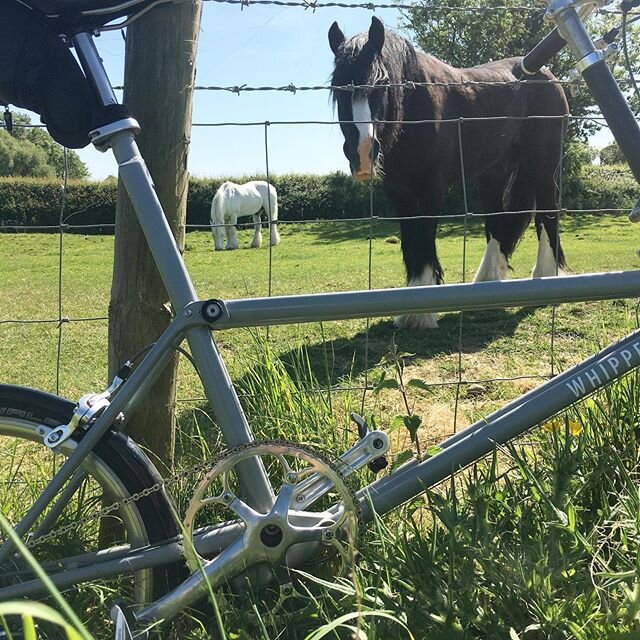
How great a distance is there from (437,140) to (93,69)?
3.33 metres

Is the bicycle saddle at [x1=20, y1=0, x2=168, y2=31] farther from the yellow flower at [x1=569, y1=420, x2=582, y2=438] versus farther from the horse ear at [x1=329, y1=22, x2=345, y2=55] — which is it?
the horse ear at [x1=329, y1=22, x2=345, y2=55]

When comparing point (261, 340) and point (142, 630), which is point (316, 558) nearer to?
point (142, 630)

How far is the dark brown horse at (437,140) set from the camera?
3705mm

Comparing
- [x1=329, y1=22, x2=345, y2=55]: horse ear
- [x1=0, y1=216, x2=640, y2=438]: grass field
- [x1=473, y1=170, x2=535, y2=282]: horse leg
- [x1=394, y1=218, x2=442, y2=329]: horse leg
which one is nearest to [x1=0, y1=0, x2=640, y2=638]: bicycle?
[x1=0, y1=216, x2=640, y2=438]: grass field

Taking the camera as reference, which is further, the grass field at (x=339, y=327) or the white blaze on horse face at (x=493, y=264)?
the white blaze on horse face at (x=493, y=264)

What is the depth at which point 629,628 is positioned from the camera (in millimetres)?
1193

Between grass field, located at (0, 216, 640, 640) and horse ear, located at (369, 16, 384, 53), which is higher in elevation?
horse ear, located at (369, 16, 384, 53)

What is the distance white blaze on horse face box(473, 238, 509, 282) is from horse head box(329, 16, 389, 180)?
2240mm

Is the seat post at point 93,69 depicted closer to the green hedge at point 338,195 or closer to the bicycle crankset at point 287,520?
the bicycle crankset at point 287,520

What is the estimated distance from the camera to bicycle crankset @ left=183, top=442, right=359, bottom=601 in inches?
52.6

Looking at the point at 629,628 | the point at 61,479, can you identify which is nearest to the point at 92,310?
the point at 61,479

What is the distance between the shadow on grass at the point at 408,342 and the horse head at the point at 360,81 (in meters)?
1.13

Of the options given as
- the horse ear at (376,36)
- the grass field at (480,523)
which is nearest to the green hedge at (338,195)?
the horse ear at (376,36)

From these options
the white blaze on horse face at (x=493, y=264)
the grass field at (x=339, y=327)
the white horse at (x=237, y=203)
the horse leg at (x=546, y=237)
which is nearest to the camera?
the grass field at (x=339, y=327)
